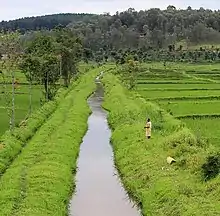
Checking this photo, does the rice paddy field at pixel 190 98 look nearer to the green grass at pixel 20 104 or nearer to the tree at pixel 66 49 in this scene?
the tree at pixel 66 49

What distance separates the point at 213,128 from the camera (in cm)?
3306

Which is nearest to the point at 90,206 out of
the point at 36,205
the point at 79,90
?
the point at 36,205

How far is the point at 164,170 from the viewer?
21.2 m

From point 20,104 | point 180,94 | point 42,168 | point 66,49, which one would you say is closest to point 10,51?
point 42,168

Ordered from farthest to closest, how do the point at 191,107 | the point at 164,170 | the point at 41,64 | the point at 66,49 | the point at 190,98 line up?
the point at 66,49 < the point at 190,98 < the point at 41,64 < the point at 191,107 < the point at 164,170

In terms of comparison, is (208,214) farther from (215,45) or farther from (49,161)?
(215,45)

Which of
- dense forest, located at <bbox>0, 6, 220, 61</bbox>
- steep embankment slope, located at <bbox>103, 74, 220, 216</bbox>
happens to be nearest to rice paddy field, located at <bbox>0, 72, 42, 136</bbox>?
steep embankment slope, located at <bbox>103, 74, 220, 216</bbox>

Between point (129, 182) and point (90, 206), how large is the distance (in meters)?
3.32

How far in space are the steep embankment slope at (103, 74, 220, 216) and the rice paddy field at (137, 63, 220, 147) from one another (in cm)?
248

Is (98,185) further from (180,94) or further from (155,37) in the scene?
(155,37)

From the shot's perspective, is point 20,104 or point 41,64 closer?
point 41,64

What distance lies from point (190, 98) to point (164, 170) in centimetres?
2838

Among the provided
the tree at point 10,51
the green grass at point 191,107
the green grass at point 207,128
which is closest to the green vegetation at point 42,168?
the tree at point 10,51

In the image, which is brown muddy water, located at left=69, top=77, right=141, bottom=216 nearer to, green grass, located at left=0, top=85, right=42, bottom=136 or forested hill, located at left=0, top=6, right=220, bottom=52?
green grass, located at left=0, top=85, right=42, bottom=136
